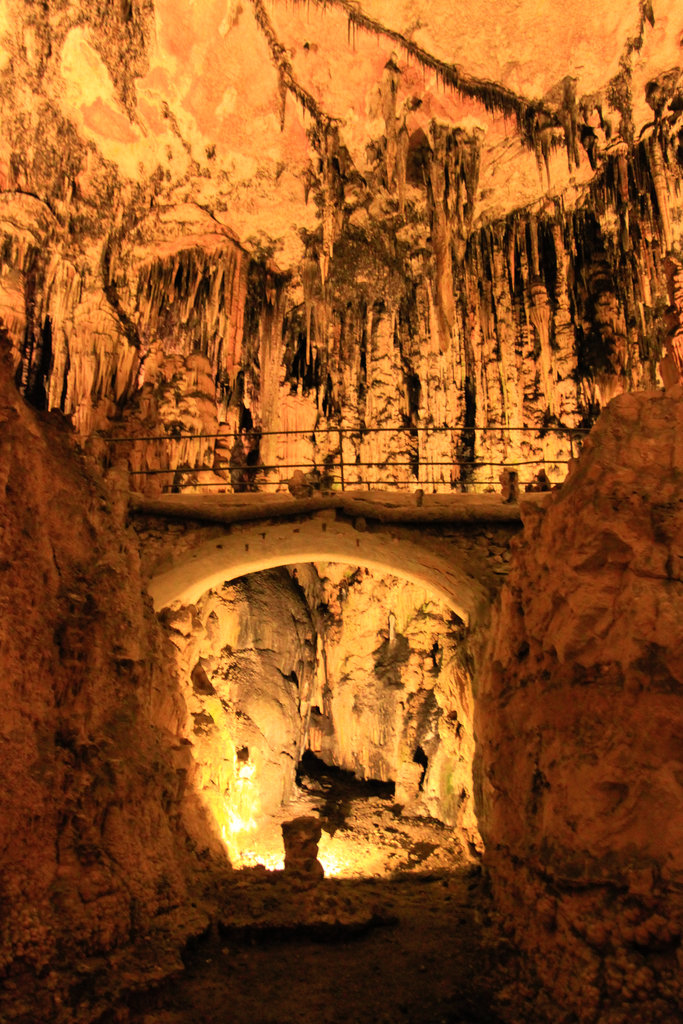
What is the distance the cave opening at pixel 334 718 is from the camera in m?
10.4

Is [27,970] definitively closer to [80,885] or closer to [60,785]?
[80,885]

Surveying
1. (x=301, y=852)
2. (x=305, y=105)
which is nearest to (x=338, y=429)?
(x=301, y=852)

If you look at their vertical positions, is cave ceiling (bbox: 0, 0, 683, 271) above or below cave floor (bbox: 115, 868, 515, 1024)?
above

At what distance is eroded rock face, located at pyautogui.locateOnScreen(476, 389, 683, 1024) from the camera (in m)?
4.93

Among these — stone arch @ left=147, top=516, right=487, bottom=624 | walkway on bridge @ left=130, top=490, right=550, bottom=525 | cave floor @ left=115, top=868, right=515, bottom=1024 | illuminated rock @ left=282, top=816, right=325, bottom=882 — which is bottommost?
cave floor @ left=115, top=868, right=515, bottom=1024

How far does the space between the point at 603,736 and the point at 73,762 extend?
4.74 metres

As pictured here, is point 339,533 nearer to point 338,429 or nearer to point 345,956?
point 338,429

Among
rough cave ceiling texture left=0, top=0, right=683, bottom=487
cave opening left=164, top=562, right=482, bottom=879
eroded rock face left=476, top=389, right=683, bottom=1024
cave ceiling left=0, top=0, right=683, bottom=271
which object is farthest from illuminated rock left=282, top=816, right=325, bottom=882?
cave ceiling left=0, top=0, right=683, bottom=271

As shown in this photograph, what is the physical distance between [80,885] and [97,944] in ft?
1.63

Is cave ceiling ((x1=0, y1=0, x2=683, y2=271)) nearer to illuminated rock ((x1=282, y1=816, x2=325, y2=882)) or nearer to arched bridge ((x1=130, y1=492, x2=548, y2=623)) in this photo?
arched bridge ((x1=130, y1=492, x2=548, y2=623))

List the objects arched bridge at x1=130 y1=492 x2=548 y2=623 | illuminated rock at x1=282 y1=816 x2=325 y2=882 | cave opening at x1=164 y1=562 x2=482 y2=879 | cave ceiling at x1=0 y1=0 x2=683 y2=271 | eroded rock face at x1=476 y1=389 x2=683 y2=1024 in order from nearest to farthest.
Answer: eroded rock face at x1=476 y1=389 x2=683 y2=1024 → illuminated rock at x1=282 y1=816 x2=325 y2=882 → arched bridge at x1=130 y1=492 x2=548 y2=623 → cave opening at x1=164 y1=562 x2=482 y2=879 → cave ceiling at x1=0 y1=0 x2=683 y2=271

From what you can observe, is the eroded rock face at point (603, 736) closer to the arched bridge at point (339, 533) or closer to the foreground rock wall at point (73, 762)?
the arched bridge at point (339, 533)

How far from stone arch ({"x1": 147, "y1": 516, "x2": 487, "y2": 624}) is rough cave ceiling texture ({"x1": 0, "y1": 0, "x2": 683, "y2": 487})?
3.26m

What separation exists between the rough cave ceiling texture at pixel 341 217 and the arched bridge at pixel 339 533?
120 inches
